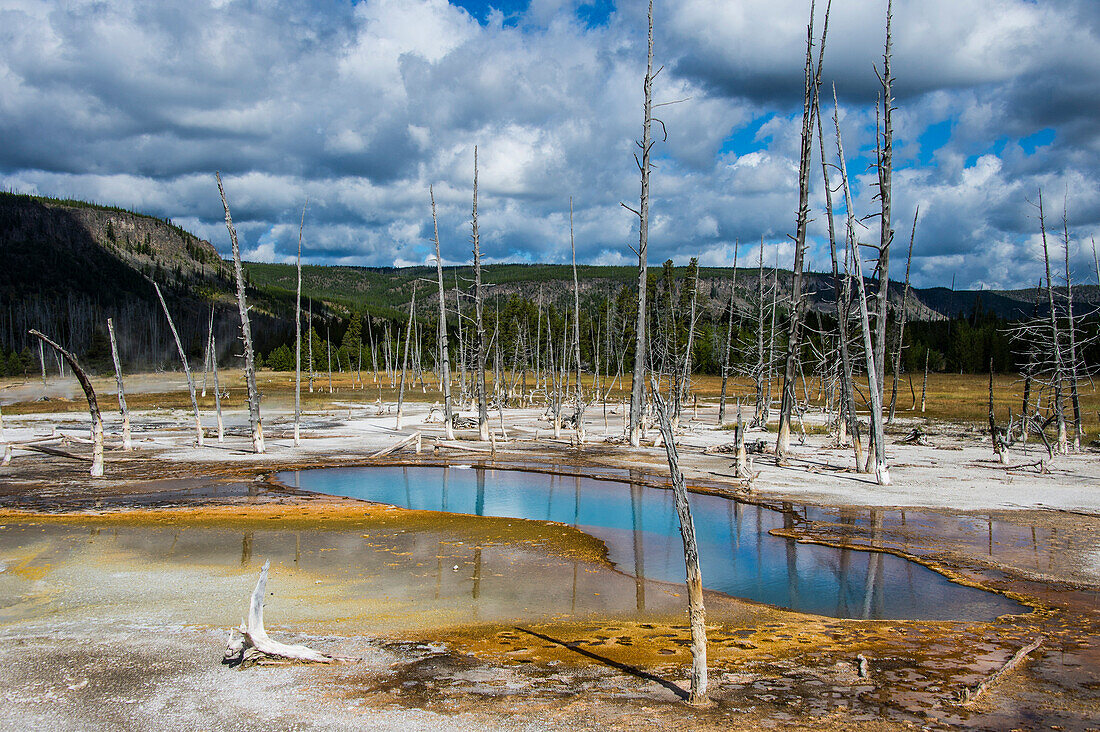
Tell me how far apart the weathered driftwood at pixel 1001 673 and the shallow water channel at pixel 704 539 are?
64.8 inches

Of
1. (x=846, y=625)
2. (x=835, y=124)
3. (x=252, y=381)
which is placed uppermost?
(x=835, y=124)

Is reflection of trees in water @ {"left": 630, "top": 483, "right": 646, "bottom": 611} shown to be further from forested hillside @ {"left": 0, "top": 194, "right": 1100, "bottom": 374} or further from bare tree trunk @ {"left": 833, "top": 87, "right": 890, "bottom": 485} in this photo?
forested hillside @ {"left": 0, "top": 194, "right": 1100, "bottom": 374}

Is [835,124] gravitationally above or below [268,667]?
above

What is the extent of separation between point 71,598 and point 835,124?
2312 cm

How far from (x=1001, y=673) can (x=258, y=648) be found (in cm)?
801

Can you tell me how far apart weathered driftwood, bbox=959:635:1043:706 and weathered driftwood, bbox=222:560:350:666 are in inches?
260

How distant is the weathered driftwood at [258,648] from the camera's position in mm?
8039

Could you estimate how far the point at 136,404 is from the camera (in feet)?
191

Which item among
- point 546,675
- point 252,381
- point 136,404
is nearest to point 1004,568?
point 546,675

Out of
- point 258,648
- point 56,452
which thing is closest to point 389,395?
point 56,452

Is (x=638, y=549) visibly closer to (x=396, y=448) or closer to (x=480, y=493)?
(x=480, y=493)

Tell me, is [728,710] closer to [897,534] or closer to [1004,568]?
[1004,568]

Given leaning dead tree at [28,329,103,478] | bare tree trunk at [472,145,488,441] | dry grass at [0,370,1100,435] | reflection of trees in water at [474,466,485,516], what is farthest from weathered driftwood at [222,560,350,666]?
dry grass at [0,370,1100,435]

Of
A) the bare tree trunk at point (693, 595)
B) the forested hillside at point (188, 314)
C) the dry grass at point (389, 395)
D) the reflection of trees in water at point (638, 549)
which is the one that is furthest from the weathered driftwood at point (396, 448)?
the forested hillside at point (188, 314)
